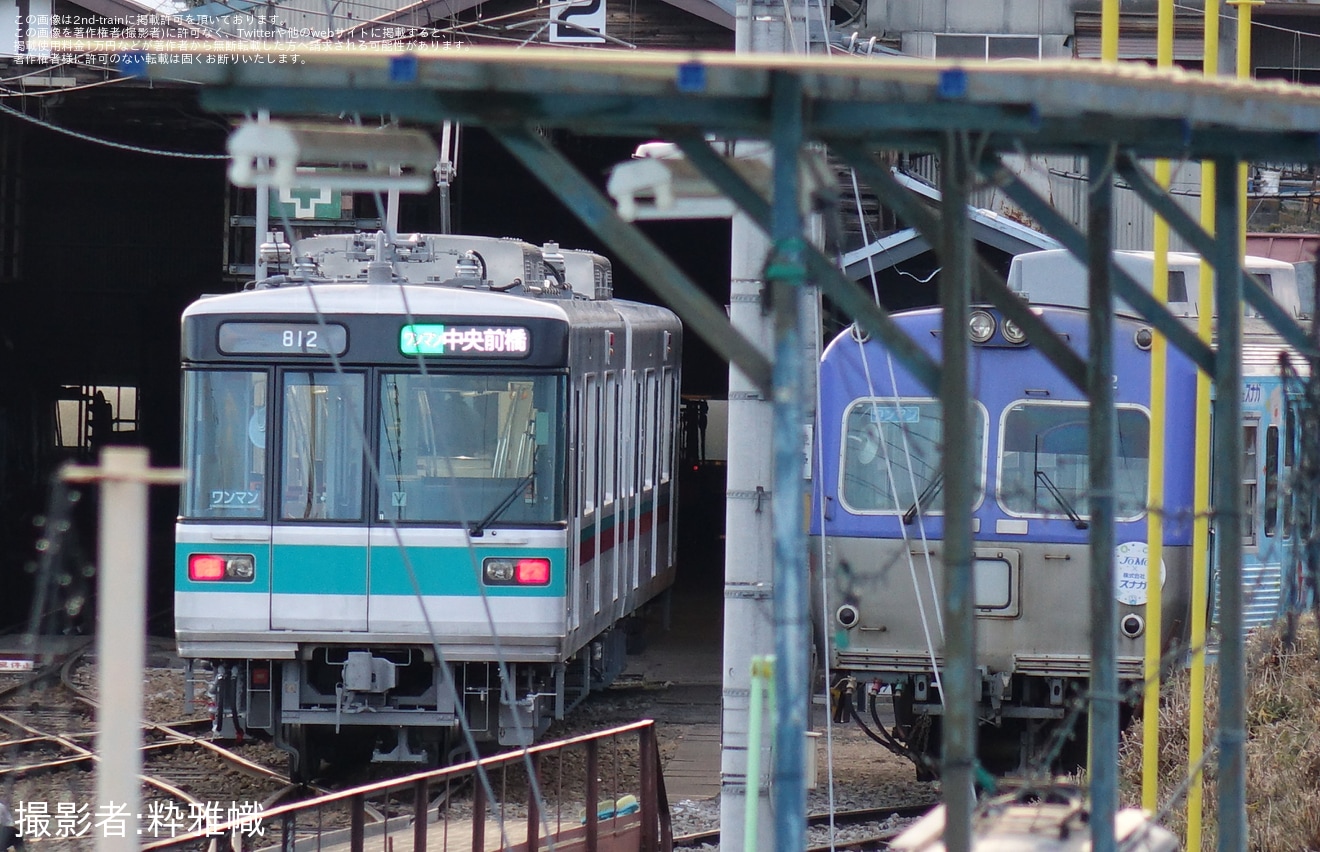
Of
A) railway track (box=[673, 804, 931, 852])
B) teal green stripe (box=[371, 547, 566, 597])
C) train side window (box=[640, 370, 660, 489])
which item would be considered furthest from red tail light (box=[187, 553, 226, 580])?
train side window (box=[640, 370, 660, 489])

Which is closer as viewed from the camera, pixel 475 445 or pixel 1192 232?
pixel 1192 232

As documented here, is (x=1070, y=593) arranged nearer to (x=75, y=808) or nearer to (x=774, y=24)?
(x=774, y=24)

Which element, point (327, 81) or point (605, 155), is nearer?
point (327, 81)

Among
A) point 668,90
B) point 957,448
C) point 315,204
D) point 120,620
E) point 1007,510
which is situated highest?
point 315,204

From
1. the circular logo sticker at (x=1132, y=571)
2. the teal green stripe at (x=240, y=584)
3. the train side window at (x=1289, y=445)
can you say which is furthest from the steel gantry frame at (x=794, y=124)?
the train side window at (x=1289, y=445)

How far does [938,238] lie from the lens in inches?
134

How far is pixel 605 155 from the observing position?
19891 millimetres

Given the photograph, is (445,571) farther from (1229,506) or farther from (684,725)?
(1229,506)

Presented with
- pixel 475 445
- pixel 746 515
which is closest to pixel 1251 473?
pixel 475 445

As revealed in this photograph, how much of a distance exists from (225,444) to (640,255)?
6773 millimetres

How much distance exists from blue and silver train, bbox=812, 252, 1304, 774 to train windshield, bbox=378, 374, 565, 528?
1604 millimetres

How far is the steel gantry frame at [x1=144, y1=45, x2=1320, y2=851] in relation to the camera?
118 inches

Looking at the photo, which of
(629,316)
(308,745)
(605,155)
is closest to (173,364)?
(605,155)

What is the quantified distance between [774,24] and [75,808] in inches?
230
